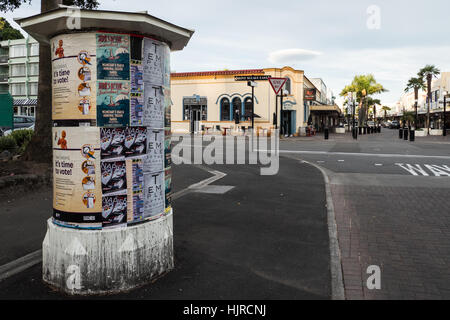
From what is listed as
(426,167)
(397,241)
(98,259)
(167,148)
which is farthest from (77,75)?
(426,167)

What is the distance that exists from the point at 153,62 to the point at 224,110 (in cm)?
3799

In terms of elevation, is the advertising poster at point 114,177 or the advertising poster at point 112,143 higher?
the advertising poster at point 112,143

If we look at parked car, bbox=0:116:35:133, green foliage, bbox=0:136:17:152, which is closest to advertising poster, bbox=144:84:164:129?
green foliage, bbox=0:136:17:152

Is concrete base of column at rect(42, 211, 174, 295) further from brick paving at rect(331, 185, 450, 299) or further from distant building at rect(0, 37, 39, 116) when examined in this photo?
distant building at rect(0, 37, 39, 116)

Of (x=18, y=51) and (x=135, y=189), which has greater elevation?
(x=18, y=51)

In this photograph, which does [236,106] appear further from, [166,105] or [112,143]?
[112,143]

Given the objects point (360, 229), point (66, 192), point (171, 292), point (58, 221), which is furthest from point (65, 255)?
point (360, 229)

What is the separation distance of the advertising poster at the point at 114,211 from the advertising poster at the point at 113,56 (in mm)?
1239

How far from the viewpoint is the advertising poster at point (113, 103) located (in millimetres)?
3863

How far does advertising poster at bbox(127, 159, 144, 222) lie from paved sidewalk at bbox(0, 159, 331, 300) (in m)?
0.77

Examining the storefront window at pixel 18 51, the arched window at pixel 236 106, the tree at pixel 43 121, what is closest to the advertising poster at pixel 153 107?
the tree at pixel 43 121

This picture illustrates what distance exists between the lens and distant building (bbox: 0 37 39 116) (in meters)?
70.2

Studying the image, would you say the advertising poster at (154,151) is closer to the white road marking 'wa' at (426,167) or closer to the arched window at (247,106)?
the white road marking 'wa' at (426,167)

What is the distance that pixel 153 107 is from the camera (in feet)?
13.7
